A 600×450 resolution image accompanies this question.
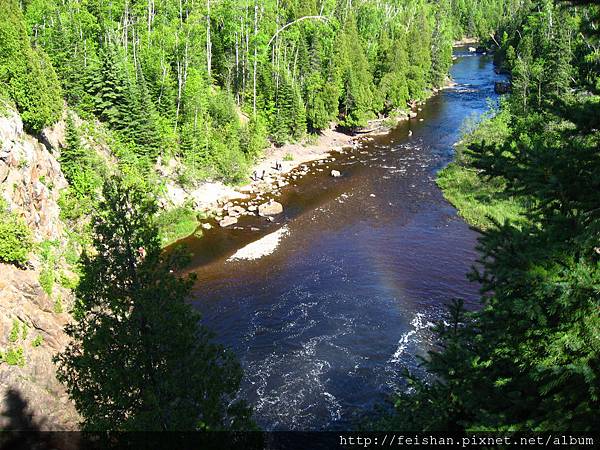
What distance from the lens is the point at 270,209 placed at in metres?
43.4

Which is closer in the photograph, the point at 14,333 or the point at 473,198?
the point at 14,333

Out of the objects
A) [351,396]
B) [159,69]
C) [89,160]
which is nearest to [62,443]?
[351,396]

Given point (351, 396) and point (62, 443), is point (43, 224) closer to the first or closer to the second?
point (62, 443)

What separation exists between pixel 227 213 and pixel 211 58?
28752mm

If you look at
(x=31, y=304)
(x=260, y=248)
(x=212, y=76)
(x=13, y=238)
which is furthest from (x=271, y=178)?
(x=31, y=304)

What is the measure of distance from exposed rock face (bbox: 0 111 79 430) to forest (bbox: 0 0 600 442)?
1.24 m

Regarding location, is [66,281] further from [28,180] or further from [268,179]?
[268,179]

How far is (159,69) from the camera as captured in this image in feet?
158

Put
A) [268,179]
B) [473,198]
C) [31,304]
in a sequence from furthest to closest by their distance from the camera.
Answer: [268,179] → [473,198] → [31,304]

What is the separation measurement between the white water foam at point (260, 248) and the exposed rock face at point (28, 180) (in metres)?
12.4

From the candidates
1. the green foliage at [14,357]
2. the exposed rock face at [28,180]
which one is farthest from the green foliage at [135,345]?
the exposed rock face at [28,180]

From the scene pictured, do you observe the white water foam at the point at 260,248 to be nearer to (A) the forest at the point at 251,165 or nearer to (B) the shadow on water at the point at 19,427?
(A) the forest at the point at 251,165

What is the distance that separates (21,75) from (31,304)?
51.8 ft

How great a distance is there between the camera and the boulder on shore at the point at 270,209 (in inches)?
1702
